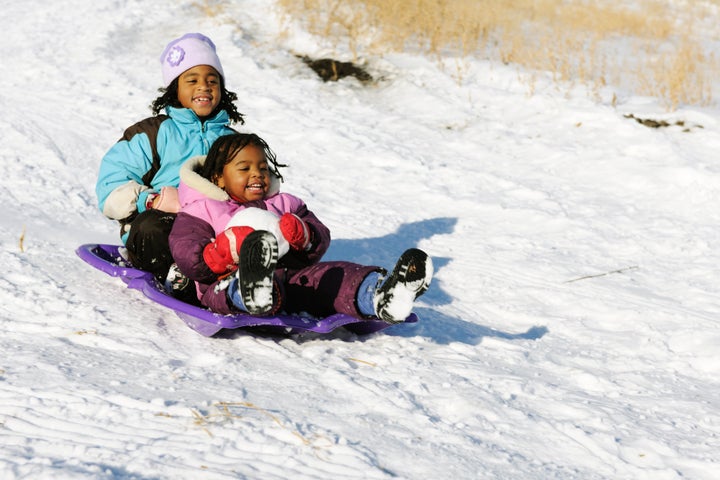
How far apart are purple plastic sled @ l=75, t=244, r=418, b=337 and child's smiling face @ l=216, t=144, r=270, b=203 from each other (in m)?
0.52

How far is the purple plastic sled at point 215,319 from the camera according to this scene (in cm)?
318

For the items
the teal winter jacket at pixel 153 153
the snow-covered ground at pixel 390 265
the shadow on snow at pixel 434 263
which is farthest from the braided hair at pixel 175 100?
the shadow on snow at pixel 434 263

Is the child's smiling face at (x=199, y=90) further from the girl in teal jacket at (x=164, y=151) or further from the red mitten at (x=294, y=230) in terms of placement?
the red mitten at (x=294, y=230)

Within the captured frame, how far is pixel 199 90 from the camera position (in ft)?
13.5

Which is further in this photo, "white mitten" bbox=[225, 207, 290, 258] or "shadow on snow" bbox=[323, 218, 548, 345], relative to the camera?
"shadow on snow" bbox=[323, 218, 548, 345]

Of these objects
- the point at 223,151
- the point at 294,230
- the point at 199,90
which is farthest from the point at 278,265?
the point at 199,90

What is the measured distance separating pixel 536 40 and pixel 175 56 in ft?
21.1

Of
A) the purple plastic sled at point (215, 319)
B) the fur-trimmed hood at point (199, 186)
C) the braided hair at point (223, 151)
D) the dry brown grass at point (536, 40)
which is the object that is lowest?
the purple plastic sled at point (215, 319)

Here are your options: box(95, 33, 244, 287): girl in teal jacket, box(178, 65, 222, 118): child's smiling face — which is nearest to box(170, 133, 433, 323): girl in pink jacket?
box(95, 33, 244, 287): girl in teal jacket

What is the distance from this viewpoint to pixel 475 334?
12.5 feet

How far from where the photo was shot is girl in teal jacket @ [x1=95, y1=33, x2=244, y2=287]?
367 centimetres

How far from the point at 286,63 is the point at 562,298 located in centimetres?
493

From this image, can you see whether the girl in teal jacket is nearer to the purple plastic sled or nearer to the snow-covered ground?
the purple plastic sled

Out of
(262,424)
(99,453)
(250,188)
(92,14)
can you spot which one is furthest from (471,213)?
(92,14)
